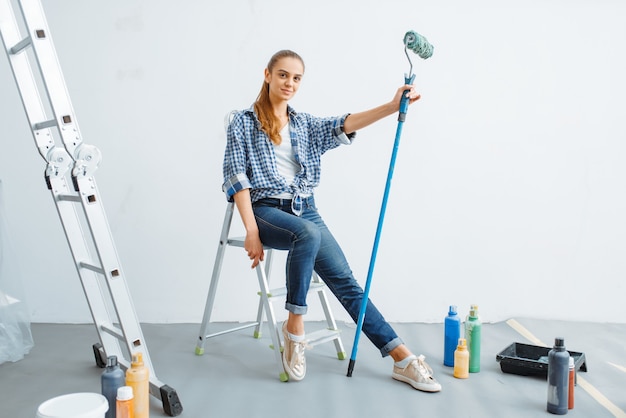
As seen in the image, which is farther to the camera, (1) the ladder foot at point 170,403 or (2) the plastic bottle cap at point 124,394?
(1) the ladder foot at point 170,403

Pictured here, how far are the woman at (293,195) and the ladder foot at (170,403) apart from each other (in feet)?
1.58

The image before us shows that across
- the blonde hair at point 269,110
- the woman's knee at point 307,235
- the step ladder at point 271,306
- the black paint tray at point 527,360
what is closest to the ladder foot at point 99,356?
the step ladder at point 271,306

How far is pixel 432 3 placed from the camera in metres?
3.19

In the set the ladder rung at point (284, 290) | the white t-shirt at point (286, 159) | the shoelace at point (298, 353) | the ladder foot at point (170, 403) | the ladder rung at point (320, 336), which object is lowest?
the ladder rung at point (320, 336)

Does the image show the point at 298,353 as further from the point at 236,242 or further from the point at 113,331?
the point at 113,331

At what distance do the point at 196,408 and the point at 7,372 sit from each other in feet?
2.89

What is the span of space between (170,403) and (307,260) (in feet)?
2.32

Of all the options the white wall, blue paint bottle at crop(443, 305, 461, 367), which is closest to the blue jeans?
blue paint bottle at crop(443, 305, 461, 367)

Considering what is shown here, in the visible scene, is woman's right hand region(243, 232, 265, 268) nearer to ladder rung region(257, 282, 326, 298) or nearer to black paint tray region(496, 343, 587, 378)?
ladder rung region(257, 282, 326, 298)

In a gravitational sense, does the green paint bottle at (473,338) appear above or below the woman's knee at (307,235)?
below

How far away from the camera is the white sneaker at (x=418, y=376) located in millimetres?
2322

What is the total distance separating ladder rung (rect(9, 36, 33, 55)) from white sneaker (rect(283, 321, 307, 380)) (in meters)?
1.35

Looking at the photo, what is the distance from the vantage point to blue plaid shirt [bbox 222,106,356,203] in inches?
100

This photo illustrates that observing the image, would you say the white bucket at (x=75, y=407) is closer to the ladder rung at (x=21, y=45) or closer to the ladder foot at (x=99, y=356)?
the ladder foot at (x=99, y=356)
